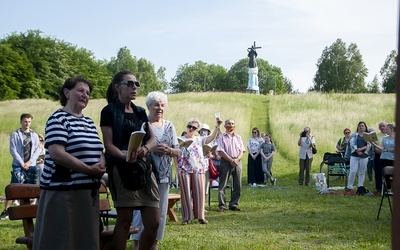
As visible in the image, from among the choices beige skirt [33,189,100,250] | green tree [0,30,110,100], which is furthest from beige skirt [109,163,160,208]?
green tree [0,30,110,100]

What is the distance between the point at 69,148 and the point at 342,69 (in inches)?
3813

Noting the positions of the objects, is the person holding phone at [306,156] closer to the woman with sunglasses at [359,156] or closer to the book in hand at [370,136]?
the woman with sunglasses at [359,156]

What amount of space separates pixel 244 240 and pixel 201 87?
125 metres

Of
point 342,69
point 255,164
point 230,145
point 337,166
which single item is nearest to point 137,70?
point 342,69

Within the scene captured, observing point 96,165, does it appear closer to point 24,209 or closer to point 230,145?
point 24,209

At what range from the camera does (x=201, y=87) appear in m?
133

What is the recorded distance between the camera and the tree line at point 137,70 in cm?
7819

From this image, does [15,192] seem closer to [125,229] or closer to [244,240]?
[125,229]

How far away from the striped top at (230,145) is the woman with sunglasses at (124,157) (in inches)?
286

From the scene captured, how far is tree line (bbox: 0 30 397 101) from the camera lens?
7819 centimetres

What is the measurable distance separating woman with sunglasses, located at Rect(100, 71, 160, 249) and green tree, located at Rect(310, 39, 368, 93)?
9494 cm

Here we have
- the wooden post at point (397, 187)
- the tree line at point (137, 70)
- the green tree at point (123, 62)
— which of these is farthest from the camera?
the green tree at point (123, 62)

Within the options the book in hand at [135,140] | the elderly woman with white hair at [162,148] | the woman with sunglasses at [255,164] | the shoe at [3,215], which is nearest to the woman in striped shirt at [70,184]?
the book in hand at [135,140]

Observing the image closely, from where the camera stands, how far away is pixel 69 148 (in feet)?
16.4
